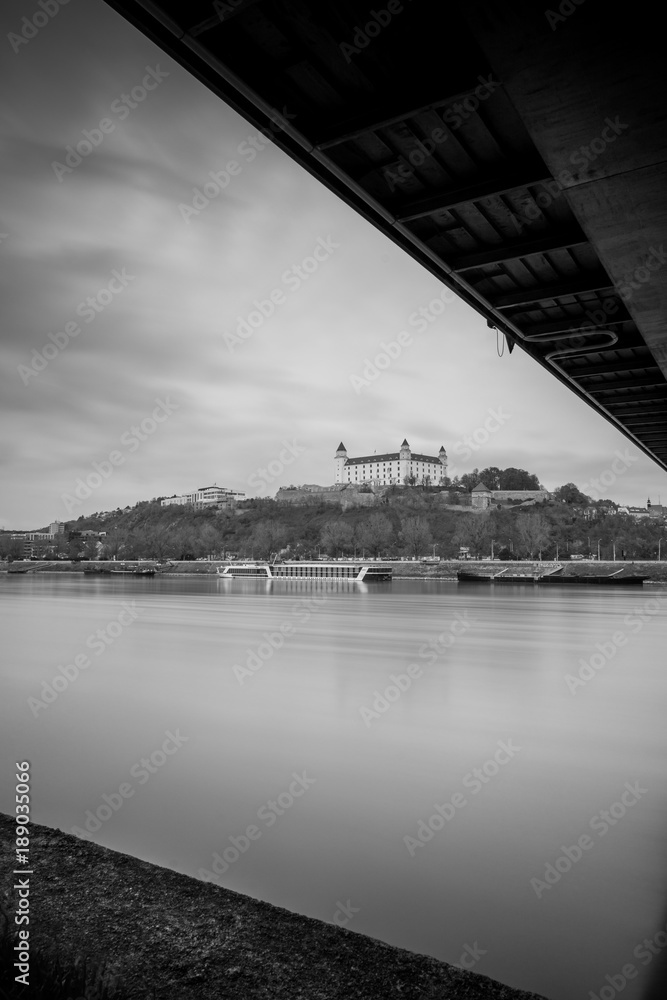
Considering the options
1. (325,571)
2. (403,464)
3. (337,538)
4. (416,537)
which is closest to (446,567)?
(416,537)

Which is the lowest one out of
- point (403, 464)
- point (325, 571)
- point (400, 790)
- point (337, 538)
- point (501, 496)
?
point (325, 571)

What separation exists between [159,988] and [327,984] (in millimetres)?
877

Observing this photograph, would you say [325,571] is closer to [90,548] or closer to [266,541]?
[266,541]

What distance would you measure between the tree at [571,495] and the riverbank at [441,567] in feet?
201

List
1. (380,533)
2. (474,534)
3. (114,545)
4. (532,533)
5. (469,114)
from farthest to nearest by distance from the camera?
(114,545), (380,533), (474,534), (532,533), (469,114)

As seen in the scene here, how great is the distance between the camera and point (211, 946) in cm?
372

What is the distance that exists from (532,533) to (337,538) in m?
37.9

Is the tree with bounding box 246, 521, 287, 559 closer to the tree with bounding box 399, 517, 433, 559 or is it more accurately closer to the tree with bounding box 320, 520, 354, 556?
the tree with bounding box 320, 520, 354, 556

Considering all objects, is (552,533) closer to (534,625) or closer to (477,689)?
(534,625)

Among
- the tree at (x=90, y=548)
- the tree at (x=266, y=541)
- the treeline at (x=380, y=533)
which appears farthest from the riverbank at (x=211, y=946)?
the tree at (x=90, y=548)

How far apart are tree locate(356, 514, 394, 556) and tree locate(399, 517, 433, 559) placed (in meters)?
2.98

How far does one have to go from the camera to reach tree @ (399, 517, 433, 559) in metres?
123

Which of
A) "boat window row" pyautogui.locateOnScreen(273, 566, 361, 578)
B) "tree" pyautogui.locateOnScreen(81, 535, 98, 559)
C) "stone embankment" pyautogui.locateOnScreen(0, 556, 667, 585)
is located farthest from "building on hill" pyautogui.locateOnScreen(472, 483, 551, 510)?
"tree" pyautogui.locateOnScreen(81, 535, 98, 559)

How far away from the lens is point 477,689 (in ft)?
44.0
